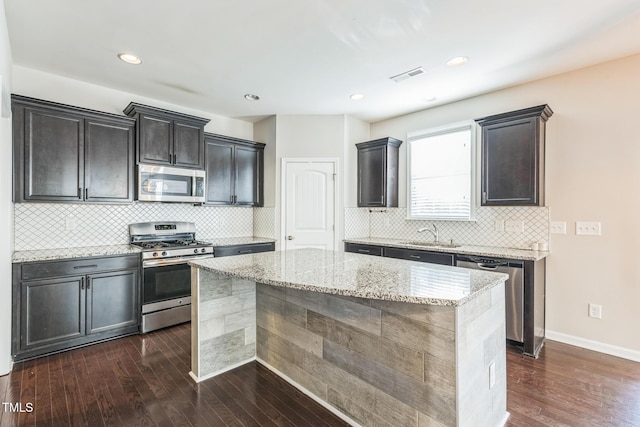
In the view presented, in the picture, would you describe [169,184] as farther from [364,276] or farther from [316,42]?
[364,276]

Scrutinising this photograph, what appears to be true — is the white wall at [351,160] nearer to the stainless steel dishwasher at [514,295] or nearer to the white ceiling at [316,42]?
the white ceiling at [316,42]

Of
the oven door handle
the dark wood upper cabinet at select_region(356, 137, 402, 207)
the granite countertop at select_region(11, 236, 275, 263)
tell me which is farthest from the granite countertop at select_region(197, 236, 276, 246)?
the dark wood upper cabinet at select_region(356, 137, 402, 207)

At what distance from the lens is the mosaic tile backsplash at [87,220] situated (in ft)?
10.3

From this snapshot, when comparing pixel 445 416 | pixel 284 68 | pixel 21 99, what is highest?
pixel 284 68

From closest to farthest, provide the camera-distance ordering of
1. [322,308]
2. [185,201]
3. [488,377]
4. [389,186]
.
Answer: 1. [488,377]
2. [322,308]
3. [185,201]
4. [389,186]

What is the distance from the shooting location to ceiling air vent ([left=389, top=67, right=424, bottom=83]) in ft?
10.2

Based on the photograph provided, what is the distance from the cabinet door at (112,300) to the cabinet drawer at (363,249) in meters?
2.69

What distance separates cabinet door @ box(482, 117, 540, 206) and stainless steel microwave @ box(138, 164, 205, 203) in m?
3.51

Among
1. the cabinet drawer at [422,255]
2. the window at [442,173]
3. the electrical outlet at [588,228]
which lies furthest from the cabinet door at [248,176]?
the electrical outlet at [588,228]

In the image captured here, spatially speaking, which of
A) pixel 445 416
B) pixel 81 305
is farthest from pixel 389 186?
pixel 81 305

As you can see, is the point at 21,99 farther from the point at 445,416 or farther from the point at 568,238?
the point at 568,238

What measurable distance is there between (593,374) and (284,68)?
3.91 meters

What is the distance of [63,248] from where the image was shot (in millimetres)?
3277

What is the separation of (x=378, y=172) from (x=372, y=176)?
117 mm
